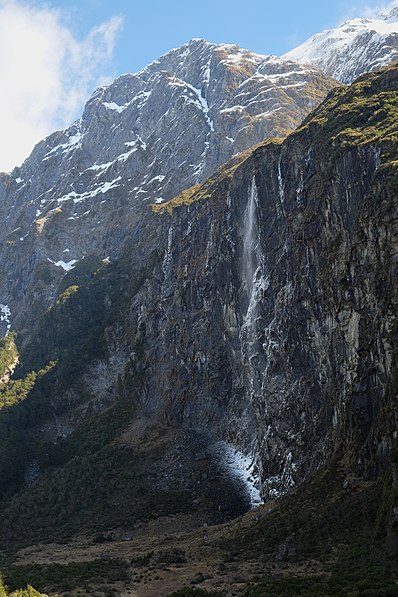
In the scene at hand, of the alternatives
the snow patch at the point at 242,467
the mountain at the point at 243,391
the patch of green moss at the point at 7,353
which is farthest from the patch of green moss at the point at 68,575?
the patch of green moss at the point at 7,353

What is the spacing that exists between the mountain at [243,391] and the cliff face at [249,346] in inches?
12.4

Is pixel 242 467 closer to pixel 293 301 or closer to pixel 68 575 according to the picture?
pixel 293 301

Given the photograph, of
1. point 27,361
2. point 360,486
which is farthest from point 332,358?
point 27,361

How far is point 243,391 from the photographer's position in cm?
9288

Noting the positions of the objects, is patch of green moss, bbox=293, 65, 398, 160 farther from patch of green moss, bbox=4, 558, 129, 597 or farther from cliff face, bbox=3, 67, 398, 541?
patch of green moss, bbox=4, 558, 129, 597

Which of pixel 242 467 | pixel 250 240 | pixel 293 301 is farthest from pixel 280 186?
pixel 242 467

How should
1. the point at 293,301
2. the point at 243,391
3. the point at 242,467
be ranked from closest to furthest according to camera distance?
1. the point at 293,301
2. the point at 242,467
3. the point at 243,391

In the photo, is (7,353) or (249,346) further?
(7,353)

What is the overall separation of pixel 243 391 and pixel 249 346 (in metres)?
8.00

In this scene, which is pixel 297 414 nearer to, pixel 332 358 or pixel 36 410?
pixel 332 358

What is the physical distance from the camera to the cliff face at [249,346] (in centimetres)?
5666

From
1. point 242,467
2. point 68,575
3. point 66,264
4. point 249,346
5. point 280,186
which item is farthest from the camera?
point 66,264

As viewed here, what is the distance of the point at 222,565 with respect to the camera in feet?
149

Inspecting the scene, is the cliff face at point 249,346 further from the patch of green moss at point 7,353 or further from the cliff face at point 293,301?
the patch of green moss at point 7,353
